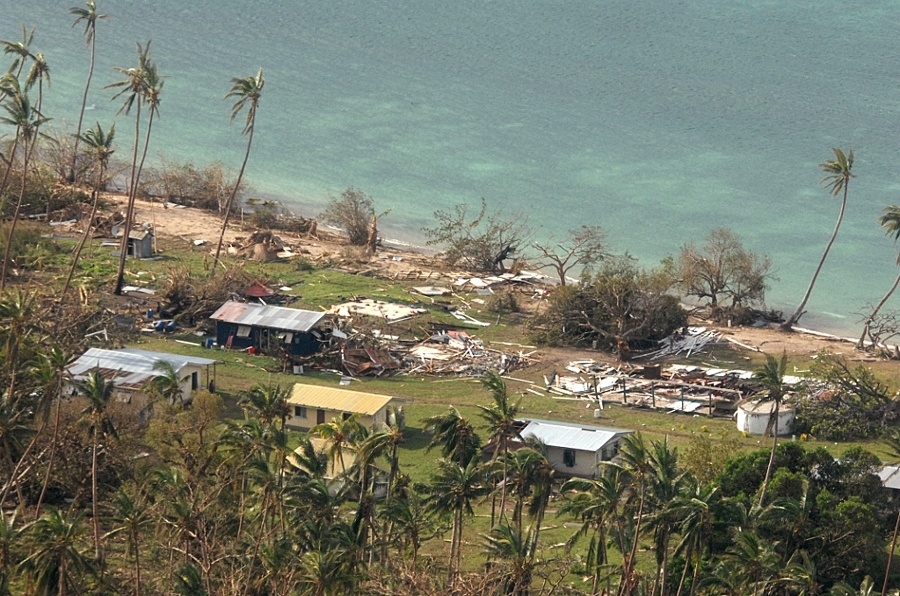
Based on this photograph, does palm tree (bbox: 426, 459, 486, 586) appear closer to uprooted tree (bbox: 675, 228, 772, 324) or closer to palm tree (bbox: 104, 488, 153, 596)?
palm tree (bbox: 104, 488, 153, 596)

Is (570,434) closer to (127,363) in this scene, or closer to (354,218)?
(127,363)

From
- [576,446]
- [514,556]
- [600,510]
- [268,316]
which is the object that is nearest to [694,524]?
[600,510]

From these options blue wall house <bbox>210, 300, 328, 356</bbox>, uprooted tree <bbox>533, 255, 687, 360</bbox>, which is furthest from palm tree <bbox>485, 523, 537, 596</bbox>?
uprooted tree <bbox>533, 255, 687, 360</bbox>

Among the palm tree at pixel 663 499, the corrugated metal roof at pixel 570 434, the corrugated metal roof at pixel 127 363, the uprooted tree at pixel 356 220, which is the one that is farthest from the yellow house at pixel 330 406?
the uprooted tree at pixel 356 220

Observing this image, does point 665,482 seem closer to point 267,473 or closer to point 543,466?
point 543,466

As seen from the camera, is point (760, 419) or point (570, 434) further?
point (760, 419)

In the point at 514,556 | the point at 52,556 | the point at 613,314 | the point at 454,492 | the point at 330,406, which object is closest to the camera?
the point at 52,556

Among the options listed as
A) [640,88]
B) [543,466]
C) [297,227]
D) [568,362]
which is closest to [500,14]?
[640,88]
